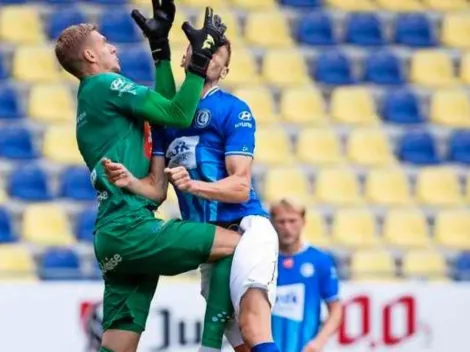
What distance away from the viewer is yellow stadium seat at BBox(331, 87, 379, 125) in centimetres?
1162

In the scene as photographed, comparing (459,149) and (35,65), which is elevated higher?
(35,65)

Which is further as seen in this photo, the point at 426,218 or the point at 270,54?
the point at 270,54

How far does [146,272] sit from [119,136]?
22.5 inches

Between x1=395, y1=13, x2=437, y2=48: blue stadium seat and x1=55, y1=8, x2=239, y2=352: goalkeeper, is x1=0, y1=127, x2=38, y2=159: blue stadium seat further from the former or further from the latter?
x1=55, y1=8, x2=239, y2=352: goalkeeper

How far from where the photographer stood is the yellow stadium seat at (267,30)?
39.7ft

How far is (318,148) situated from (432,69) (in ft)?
5.15

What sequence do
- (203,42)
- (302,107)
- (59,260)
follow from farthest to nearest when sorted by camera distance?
(302,107) < (59,260) < (203,42)

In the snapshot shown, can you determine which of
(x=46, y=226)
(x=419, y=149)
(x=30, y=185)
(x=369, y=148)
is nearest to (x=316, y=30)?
(x=369, y=148)

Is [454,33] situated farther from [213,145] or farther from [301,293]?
[213,145]

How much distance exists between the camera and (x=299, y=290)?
7.71 meters

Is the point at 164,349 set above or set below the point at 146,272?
below

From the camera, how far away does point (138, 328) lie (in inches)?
245

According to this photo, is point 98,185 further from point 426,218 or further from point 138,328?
point 426,218

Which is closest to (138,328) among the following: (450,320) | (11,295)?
(11,295)
